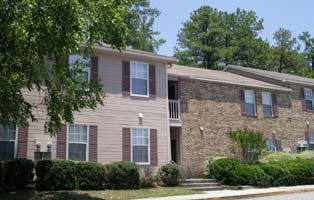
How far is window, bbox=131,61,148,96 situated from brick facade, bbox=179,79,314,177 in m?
2.95

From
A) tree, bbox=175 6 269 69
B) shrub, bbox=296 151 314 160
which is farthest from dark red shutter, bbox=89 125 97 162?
tree, bbox=175 6 269 69

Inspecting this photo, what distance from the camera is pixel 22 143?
16641 millimetres

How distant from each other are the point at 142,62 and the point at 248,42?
29.6 metres

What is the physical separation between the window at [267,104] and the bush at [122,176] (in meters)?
12.4

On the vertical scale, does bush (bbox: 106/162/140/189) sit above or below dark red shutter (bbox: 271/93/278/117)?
below

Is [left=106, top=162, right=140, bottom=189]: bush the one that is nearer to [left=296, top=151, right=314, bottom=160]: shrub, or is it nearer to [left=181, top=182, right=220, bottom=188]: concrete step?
[left=181, top=182, right=220, bottom=188]: concrete step

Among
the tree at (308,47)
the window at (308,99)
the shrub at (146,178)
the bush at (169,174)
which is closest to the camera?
the shrub at (146,178)

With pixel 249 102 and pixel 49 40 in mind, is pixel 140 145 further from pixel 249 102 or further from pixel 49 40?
pixel 249 102

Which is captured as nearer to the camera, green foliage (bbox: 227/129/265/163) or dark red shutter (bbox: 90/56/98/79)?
dark red shutter (bbox: 90/56/98/79)

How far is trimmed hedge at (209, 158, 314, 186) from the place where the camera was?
66.8ft

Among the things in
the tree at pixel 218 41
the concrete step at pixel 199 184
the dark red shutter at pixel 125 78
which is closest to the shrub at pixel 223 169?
the concrete step at pixel 199 184

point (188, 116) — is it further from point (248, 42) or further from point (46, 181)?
point (248, 42)

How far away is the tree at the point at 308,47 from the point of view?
57.9 metres

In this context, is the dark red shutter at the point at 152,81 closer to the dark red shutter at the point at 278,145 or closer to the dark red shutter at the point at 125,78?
the dark red shutter at the point at 125,78
